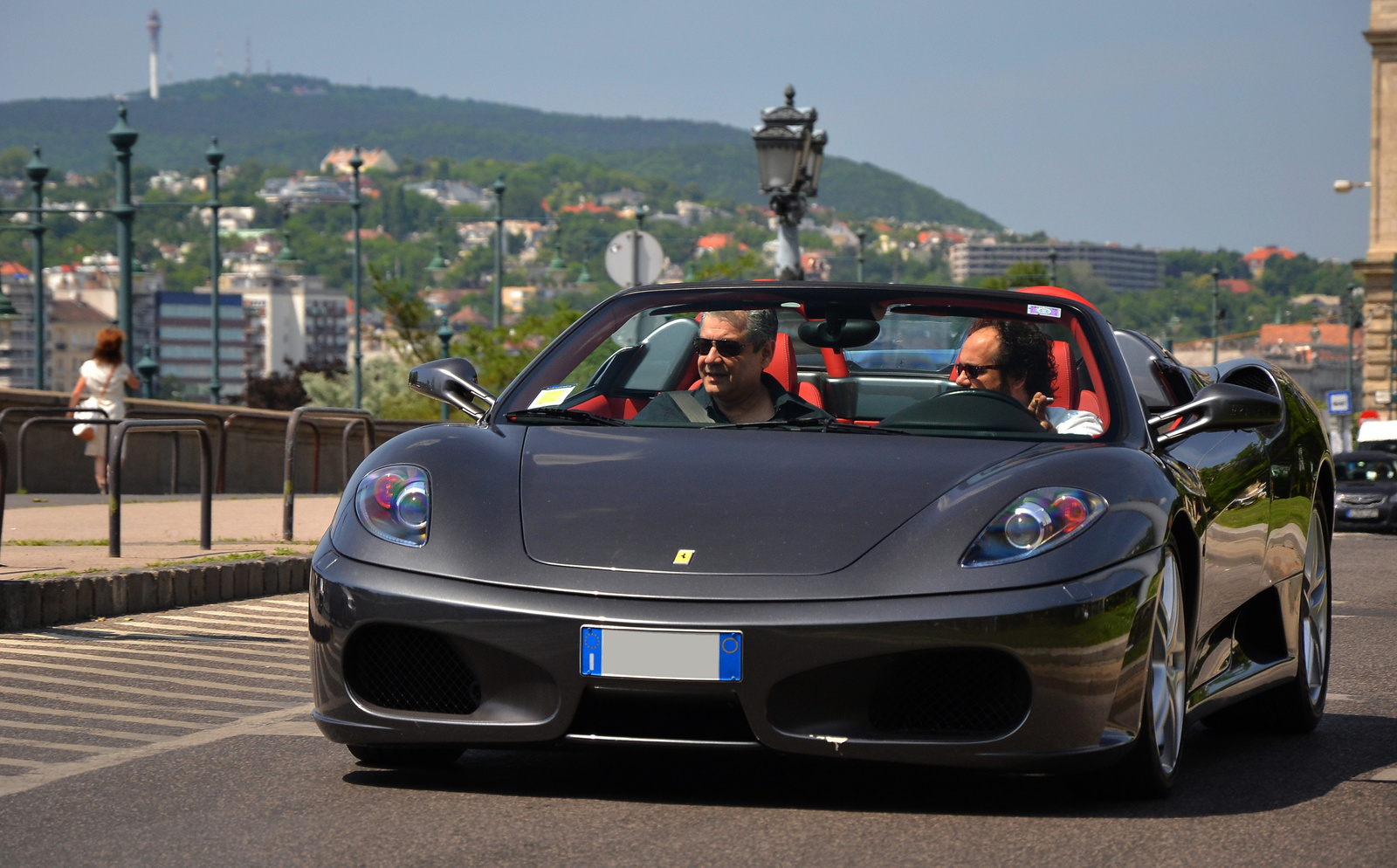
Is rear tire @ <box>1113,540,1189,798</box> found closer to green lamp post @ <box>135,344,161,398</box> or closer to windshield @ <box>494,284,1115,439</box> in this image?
windshield @ <box>494,284,1115,439</box>

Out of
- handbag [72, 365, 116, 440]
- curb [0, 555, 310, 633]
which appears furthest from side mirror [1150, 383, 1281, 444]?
handbag [72, 365, 116, 440]

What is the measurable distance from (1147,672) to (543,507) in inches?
56.7

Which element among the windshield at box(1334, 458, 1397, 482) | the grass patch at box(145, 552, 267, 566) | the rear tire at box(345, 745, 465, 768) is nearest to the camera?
the rear tire at box(345, 745, 465, 768)

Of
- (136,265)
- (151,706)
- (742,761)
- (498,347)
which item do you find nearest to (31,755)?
(151,706)

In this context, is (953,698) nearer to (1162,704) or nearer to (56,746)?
(1162,704)

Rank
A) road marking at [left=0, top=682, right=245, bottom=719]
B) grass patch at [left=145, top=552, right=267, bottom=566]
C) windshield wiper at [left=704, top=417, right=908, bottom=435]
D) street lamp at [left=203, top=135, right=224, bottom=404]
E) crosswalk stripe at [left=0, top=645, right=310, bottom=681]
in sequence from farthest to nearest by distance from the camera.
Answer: street lamp at [left=203, top=135, right=224, bottom=404] → grass patch at [left=145, top=552, right=267, bottom=566] → crosswalk stripe at [left=0, top=645, right=310, bottom=681] → road marking at [left=0, top=682, right=245, bottom=719] → windshield wiper at [left=704, top=417, right=908, bottom=435]

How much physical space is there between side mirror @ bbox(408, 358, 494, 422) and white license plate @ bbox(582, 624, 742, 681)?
1590 millimetres

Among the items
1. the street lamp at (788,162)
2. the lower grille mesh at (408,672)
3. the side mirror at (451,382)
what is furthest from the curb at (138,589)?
the street lamp at (788,162)

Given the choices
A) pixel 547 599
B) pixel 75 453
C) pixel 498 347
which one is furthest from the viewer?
pixel 498 347

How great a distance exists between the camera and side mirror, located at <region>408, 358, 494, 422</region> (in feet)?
19.4

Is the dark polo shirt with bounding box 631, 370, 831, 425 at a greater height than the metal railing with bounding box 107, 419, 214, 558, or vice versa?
the dark polo shirt with bounding box 631, 370, 831, 425

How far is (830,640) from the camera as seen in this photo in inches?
171

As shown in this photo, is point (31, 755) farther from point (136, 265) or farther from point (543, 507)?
point (136, 265)

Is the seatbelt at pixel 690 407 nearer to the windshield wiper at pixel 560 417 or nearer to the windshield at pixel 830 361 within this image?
the windshield at pixel 830 361
